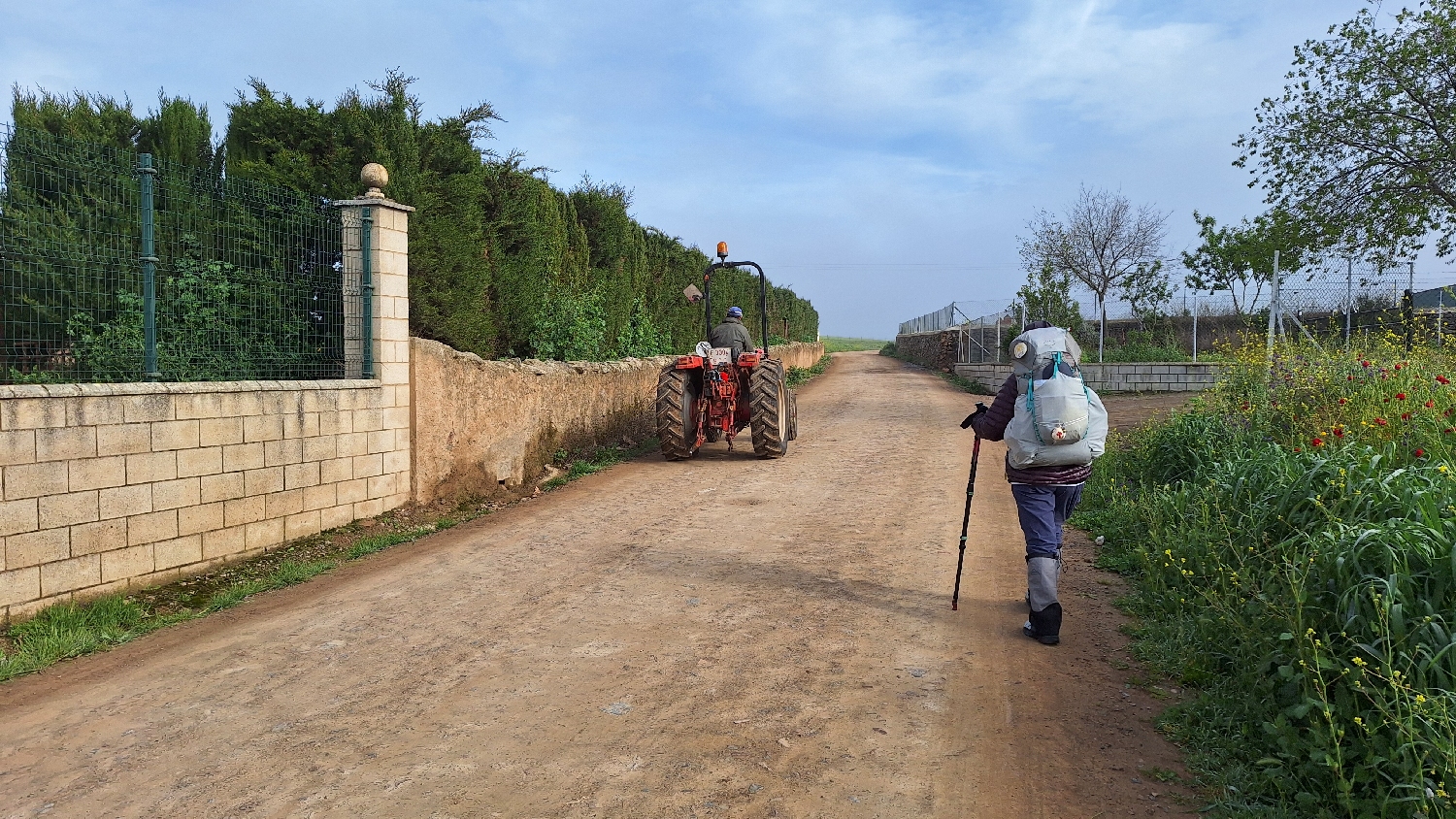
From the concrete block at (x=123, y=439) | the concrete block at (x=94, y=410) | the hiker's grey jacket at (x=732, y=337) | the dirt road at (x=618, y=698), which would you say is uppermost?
the hiker's grey jacket at (x=732, y=337)

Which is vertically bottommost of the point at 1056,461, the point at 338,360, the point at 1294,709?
the point at 1294,709

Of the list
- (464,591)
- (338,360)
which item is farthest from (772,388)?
(464,591)

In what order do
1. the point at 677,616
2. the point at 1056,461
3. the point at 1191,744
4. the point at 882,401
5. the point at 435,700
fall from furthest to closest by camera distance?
the point at 882,401, the point at 677,616, the point at 1056,461, the point at 435,700, the point at 1191,744

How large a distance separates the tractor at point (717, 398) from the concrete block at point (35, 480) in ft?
20.7

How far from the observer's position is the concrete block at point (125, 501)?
5.07 metres

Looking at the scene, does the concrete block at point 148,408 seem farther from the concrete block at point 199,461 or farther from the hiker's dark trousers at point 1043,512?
the hiker's dark trousers at point 1043,512

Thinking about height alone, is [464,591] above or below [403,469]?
below

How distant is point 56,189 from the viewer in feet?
16.8

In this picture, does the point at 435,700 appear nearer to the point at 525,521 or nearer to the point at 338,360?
the point at 525,521

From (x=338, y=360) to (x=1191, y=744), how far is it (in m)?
6.61

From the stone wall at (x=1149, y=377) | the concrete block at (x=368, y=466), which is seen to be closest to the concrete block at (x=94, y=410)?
the concrete block at (x=368, y=466)

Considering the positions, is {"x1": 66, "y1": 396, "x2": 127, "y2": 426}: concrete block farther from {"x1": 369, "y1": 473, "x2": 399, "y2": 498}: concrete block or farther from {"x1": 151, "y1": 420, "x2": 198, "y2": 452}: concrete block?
{"x1": 369, "y1": 473, "x2": 399, "y2": 498}: concrete block

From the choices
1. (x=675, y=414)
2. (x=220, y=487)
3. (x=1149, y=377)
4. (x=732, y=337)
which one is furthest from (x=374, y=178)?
(x=1149, y=377)

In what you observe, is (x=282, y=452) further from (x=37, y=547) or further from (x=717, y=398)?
(x=717, y=398)
